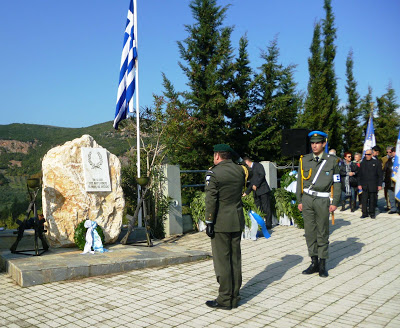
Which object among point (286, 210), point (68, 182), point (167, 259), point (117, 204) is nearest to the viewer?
point (167, 259)

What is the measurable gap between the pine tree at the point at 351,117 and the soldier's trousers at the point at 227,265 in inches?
864

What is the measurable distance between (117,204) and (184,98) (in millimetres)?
9688

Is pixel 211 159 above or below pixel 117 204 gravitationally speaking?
above

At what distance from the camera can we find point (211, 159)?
16.9 meters

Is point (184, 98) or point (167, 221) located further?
point (184, 98)

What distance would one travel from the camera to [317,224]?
6.46m

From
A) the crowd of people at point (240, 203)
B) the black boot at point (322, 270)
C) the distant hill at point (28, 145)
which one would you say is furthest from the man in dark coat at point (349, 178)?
the black boot at point (322, 270)

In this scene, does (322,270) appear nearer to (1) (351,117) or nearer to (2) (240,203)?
(2) (240,203)

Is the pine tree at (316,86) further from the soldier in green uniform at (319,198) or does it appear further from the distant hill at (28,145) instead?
the soldier in green uniform at (319,198)

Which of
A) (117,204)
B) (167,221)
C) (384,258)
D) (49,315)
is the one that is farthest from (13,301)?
(384,258)

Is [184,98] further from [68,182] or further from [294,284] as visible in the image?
[294,284]

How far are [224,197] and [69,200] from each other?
3834 mm

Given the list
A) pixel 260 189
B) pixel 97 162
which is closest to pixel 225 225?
pixel 97 162

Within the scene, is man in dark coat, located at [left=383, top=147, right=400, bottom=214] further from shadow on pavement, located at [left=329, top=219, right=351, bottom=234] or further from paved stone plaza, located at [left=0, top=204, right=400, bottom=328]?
paved stone plaza, located at [left=0, top=204, right=400, bottom=328]
